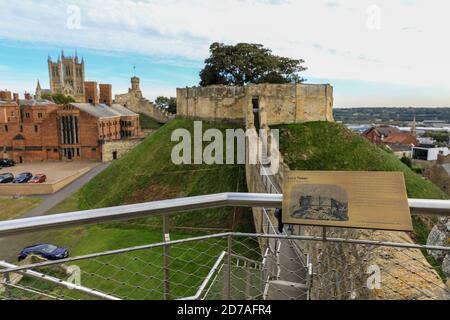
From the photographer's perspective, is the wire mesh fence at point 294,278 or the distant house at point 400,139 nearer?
the wire mesh fence at point 294,278

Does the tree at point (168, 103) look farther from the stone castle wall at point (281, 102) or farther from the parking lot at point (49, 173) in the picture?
the stone castle wall at point (281, 102)

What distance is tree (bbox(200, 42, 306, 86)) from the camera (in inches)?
1291

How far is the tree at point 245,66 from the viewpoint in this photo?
3278 cm

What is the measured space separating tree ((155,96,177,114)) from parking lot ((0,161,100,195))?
89.5ft

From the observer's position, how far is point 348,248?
4.86 m

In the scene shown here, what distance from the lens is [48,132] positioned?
41.2 metres

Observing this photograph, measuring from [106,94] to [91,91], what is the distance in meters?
3.57

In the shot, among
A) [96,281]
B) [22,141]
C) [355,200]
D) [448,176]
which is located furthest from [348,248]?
[22,141]

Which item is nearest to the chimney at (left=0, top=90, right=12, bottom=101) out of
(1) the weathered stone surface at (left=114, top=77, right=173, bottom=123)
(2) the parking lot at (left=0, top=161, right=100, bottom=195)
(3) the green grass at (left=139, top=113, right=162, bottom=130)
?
(2) the parking lot at (left=0, top=161, right=100, bottom=195)

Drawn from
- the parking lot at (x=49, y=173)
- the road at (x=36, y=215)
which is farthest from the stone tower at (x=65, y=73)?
the road at (x=36, y=215)

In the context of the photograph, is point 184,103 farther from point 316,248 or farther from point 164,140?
point 316,248

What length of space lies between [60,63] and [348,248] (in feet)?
327
